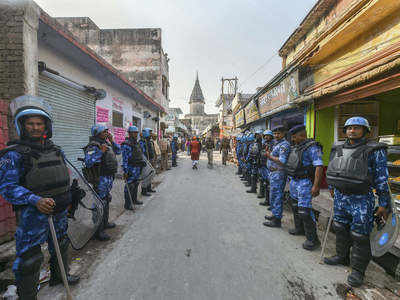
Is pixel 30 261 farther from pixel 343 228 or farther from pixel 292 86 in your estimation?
pixel 292 86

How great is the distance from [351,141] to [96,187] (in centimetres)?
398

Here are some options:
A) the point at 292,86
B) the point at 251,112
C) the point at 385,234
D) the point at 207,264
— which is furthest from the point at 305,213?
the point at 251,112

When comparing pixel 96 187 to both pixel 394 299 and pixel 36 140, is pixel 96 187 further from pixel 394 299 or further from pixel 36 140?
pixel 394 299

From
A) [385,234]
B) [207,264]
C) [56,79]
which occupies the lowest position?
[207,264]

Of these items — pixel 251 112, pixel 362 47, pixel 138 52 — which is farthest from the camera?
pixel 138 52

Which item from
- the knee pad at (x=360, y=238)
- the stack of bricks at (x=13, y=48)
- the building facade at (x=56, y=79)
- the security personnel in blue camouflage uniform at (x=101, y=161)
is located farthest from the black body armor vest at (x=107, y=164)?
the knee pad at (x=360, y=238)

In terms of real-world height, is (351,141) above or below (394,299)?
above

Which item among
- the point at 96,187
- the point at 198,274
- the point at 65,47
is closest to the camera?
the point at 198,274

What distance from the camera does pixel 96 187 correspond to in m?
3.21

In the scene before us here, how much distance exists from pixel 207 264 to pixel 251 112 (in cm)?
997

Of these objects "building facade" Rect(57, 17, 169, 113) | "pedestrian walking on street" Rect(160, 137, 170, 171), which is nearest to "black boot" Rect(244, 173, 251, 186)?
"pedestrian walking on street" Rect(160, 137, 170, 171)

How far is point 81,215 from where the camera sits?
2.94 metres

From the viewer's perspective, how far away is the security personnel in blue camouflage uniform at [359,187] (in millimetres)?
2082

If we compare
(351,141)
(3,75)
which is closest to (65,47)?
(3,75)
